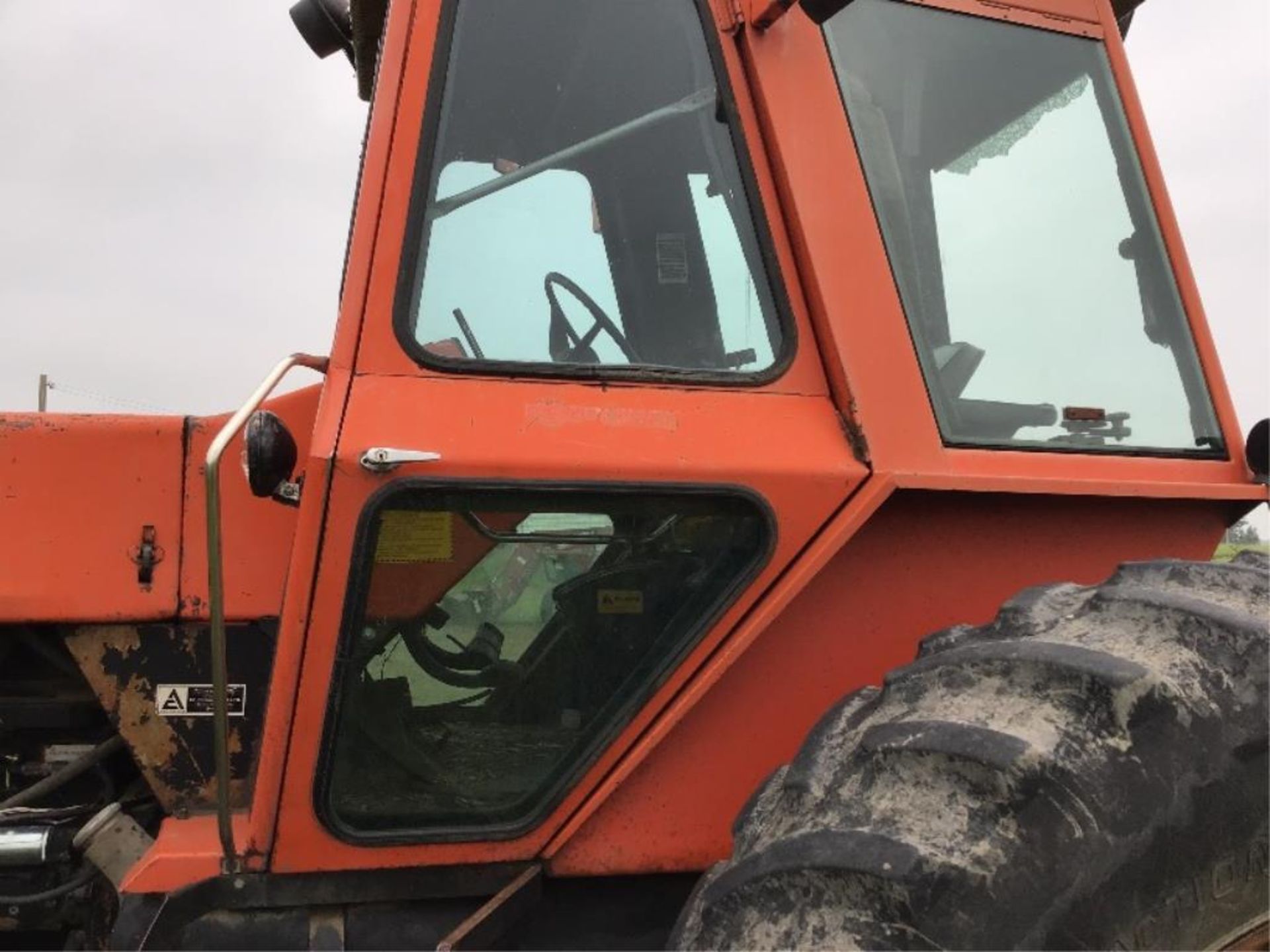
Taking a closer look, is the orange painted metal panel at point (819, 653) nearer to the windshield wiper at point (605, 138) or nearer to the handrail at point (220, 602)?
the handrail at point (220, 602)

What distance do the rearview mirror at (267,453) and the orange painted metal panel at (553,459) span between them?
0.44 ft

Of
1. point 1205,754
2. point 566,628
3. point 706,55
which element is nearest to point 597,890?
point 566,628

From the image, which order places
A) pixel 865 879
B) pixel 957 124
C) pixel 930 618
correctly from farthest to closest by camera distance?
pixel 957 124 → pixel 930 618 → pixel 865 879

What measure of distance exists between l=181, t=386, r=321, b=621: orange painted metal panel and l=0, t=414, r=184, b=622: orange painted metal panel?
0.03 meters

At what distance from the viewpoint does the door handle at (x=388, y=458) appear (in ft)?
5.15

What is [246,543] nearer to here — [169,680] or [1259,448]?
[169,680]

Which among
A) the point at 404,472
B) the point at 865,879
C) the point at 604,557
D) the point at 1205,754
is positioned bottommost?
the point at 865,879

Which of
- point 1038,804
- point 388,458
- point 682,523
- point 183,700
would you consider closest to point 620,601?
point 682,523

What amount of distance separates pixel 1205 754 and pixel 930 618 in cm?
52

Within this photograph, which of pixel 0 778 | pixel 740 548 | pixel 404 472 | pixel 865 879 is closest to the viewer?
pixel 865 879

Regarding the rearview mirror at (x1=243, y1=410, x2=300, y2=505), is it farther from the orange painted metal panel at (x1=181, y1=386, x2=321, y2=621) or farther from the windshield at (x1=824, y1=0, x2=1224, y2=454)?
the windshield at (x1=824, y1=0, x2=1224, y2=454)

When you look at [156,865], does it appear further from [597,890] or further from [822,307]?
[822,307]

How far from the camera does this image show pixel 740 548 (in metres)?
1.73

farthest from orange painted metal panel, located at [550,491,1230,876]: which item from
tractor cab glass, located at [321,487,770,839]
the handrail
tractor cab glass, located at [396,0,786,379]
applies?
the handrail
